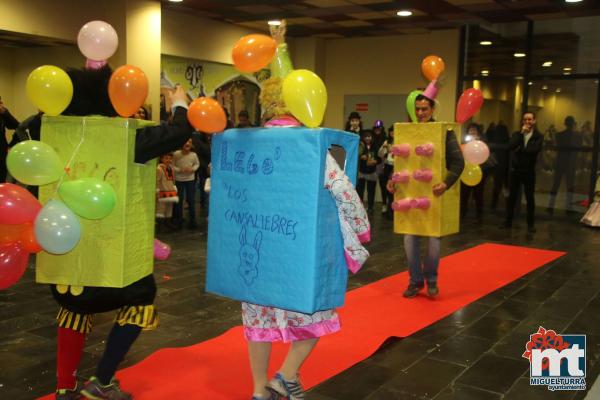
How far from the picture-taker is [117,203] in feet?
7.98

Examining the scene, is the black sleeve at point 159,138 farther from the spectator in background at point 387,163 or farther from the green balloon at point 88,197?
the spectator in background at point 387,163

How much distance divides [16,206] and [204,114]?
32.2 inches

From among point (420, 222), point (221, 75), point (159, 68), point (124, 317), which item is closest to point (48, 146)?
point (124, 317)

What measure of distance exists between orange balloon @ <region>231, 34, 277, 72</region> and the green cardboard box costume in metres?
0.51

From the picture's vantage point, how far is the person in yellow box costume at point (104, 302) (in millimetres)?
2488

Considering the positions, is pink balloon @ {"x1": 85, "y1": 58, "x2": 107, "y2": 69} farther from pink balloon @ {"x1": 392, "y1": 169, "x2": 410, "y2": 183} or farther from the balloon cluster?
pink balloon @ {"x1": 392, "y1": 169, "x2": 410, "y2": 183}

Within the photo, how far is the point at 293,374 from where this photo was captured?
259 cm

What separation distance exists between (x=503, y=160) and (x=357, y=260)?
8.93m

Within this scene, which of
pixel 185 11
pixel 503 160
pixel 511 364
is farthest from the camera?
→ pixel 503 160

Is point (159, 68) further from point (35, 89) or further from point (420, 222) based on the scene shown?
point (35, 89)

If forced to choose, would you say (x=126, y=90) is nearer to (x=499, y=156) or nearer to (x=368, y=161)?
(x=368, y=161)

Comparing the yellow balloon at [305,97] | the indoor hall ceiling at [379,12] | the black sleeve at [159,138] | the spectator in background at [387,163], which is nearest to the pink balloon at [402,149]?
the yellow balloon at [305,97]

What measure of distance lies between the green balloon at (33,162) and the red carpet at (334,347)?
3.70 feet

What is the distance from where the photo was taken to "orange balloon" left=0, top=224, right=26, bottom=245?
2312 mm
